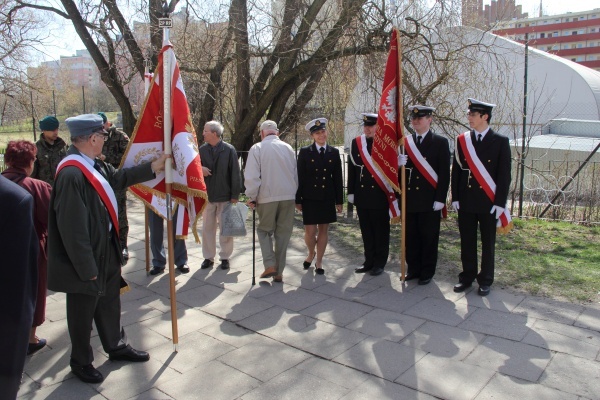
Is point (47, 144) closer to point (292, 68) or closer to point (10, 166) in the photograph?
point (10, 166)

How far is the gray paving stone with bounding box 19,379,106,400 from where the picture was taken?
3369 mm

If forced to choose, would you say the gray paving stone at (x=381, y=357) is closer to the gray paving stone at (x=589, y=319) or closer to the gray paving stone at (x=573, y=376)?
the gray paving stone at (x=573, y=376)

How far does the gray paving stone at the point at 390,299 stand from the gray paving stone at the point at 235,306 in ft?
3.33

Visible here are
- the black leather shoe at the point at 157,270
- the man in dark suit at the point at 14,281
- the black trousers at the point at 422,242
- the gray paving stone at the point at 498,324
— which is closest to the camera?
the man in dark suit at the point at 14,281

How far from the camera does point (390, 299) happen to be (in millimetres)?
5121

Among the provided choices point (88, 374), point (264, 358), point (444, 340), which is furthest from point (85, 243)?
point (444, 340)

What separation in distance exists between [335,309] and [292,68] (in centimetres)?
753

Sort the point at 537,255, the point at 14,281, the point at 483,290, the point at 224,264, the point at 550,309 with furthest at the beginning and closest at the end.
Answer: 1. the point at 537,255
2. the point at 224,264
3. the point at 483,290
4. the point at 550,309
5. the point at 14,281

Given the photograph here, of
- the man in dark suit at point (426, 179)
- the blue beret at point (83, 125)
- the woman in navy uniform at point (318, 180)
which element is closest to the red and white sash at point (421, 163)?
the man in dark suit at point (426, 179)

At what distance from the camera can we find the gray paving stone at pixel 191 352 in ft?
12.6

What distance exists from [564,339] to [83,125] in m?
4.03

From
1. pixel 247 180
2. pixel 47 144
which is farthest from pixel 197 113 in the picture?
pixel 247 180

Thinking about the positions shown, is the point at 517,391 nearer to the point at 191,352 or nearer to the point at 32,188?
the point at 191,352

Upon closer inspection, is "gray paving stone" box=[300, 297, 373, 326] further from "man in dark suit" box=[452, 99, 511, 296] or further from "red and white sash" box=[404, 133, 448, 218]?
"red and white sash" box=[404, 133, 448, 218]
